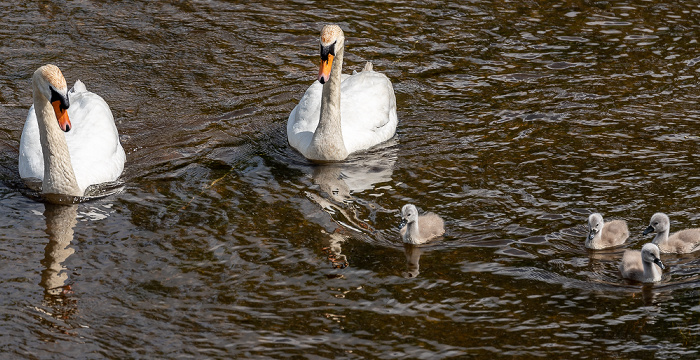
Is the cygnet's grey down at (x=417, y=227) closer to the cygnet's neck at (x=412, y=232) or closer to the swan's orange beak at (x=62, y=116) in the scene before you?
the cygnet's neck at (x=412, y=232)

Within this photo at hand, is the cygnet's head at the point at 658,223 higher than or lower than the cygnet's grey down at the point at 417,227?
higher

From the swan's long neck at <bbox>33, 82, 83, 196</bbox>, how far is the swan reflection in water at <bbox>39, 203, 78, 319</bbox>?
21 centimetres

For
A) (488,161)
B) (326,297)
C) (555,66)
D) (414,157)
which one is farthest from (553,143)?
(326,297)

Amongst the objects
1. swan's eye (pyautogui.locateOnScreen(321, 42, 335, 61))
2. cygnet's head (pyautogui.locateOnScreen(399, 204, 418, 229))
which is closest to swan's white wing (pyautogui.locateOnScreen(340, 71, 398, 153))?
swan's eye (pyautogui.locateOnScreen(321, 42, 335, 61))

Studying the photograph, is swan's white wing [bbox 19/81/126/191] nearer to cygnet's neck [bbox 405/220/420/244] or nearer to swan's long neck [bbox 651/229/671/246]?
cygnet's neck [bbox 405/220/420/244]

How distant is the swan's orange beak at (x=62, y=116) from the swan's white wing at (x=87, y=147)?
2.96ft

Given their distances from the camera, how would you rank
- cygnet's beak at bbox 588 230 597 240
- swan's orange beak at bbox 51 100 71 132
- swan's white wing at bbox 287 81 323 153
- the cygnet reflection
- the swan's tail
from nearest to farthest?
the cygnet reflection
cygnet's beak at bbox 588 230 597 240
swan's orange beak at bbox 51 100 71 132
swan's white wing at bbox 287 81 323 153
the swan's tail

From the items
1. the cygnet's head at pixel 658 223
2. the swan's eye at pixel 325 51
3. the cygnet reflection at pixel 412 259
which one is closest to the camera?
the cygnet reflection at pixel 412 259

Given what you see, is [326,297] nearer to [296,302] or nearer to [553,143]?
[296,302]

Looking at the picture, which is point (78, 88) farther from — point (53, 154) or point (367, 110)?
point (367, 110)

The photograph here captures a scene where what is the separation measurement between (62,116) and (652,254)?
20.4 ft

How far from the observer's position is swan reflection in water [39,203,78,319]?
27.5ft

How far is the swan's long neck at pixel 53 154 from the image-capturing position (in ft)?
34.0

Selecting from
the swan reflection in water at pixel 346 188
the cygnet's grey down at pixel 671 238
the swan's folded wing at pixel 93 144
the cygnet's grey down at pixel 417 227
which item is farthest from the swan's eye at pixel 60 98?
the cygnet's grey down at pixel 671 238
